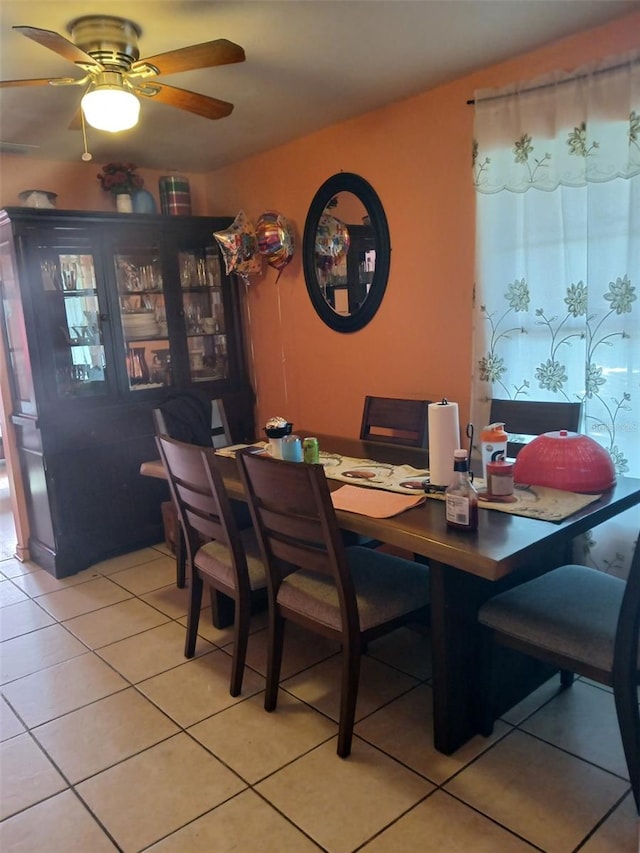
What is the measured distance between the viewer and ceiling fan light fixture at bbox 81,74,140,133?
2041mm

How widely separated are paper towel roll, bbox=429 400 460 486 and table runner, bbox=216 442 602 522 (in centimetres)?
9

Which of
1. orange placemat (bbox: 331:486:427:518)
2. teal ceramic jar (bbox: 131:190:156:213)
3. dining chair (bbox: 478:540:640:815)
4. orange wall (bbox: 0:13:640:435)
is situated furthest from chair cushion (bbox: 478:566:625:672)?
teal ceramic jar (bbox: 131:190:156:213)

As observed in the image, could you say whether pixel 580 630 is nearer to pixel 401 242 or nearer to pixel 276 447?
pixel 276 447

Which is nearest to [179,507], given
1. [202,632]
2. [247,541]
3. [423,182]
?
[247,541]

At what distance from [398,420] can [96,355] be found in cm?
181

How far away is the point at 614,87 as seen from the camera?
217cm

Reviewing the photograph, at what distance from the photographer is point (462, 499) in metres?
1.67

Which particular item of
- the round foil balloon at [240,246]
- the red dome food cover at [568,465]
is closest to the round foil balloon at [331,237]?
the round foil balloon at [240,246]

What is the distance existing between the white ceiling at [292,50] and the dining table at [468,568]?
160cm

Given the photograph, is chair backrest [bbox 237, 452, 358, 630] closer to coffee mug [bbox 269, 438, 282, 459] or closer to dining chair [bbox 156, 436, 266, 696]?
dining chair [bbox 156, 436, 266, 696]

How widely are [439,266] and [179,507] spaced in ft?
5.27

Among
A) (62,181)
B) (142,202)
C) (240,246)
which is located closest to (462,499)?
(240,246)

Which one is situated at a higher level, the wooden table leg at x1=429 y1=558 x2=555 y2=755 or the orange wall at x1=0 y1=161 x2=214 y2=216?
the orange wall at x1=0 y1=161 x2=214 y2=216

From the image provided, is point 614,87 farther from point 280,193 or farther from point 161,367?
point 161,367
